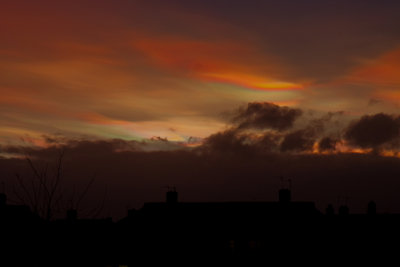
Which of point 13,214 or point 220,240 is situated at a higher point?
point 13,214

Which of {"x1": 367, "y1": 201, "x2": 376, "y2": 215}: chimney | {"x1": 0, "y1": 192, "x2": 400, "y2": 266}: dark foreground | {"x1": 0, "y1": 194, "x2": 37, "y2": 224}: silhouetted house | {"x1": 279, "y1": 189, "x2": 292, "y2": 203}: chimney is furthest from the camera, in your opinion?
{"x1": 367, "y1": 201, "x2": 376, "y2": 215}: chimney

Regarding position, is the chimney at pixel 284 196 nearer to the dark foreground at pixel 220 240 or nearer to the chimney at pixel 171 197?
the dark foreground at pixel 220 240

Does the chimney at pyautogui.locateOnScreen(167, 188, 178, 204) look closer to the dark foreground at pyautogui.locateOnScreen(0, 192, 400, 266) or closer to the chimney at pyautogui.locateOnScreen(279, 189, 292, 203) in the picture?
the dark foreground at pyautogui.locateOnScreen(0, 192, 400, 266)

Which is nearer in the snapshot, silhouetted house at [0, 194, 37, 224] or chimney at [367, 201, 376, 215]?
silhouetted house at [0, 194, 37, 224]

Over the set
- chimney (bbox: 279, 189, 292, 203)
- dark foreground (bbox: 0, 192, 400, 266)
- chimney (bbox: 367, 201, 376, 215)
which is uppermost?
chimney (bbox: 279, 189, 292, 203)

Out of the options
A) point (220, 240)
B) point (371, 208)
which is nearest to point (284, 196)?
point (220, 240)

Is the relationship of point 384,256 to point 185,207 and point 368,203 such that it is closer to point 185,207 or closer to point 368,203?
point 368,203

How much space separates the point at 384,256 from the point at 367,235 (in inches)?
88.1

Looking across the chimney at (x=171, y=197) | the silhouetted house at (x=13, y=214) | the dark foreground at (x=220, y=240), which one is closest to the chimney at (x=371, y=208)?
the dark foreground at (x=220, y=240)

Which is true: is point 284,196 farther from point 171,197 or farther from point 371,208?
point 371,208

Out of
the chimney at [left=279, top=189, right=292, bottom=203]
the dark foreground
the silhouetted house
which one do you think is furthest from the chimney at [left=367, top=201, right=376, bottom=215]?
the silhouetted house

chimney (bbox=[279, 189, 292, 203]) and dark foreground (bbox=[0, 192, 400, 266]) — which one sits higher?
chimney (bbox=[279, 189, 292, 203])

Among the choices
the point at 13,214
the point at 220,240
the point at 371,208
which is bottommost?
the point at 220,240

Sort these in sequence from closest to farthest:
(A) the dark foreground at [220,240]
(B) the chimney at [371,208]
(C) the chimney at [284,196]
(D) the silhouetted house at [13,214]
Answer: (A) the dark foreground at [220,240], (C) the chimney at [284,196], (D) the silhouetted house at [13,214], (B) the chimney at [371,208]
